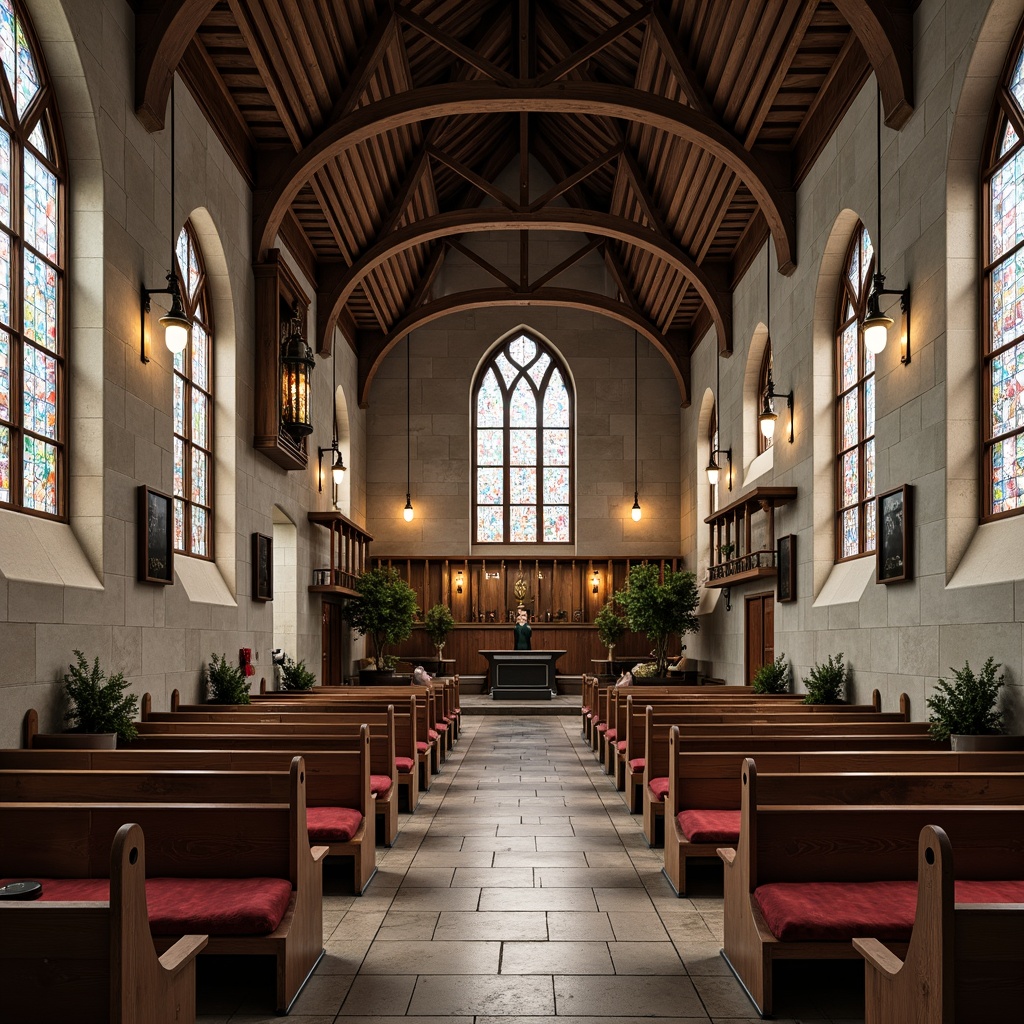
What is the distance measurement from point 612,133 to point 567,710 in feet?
28.3

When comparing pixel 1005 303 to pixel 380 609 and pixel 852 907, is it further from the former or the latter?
pixel 380 609

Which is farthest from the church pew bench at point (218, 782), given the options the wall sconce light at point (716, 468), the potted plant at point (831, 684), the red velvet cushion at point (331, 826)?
the wall sconce light at point (716, 468)

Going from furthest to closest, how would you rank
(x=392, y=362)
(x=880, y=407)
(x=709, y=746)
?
(x=392, y=362), (x=880, y=407), (x=709, y=746)

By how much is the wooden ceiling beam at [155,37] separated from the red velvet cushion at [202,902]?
19.6ft

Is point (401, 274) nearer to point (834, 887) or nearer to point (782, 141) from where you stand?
point (782, 141)

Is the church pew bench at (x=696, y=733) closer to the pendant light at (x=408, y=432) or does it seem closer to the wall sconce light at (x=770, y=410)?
the wall sconce light at (x=770, y=410)

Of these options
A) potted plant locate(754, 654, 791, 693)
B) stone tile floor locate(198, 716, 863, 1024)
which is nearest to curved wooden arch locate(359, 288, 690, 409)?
potted plant locate(754, 654, 791, 693)

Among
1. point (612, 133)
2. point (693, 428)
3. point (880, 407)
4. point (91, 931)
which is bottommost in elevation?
point (91, 931)

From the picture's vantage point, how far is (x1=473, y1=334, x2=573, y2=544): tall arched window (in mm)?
20438

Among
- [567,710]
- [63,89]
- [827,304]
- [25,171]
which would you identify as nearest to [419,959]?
[25,171]

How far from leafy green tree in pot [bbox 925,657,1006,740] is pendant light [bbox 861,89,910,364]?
2344mm

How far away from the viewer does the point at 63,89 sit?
687 cm

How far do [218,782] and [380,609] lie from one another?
11.8 metres

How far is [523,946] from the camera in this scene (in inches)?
177
